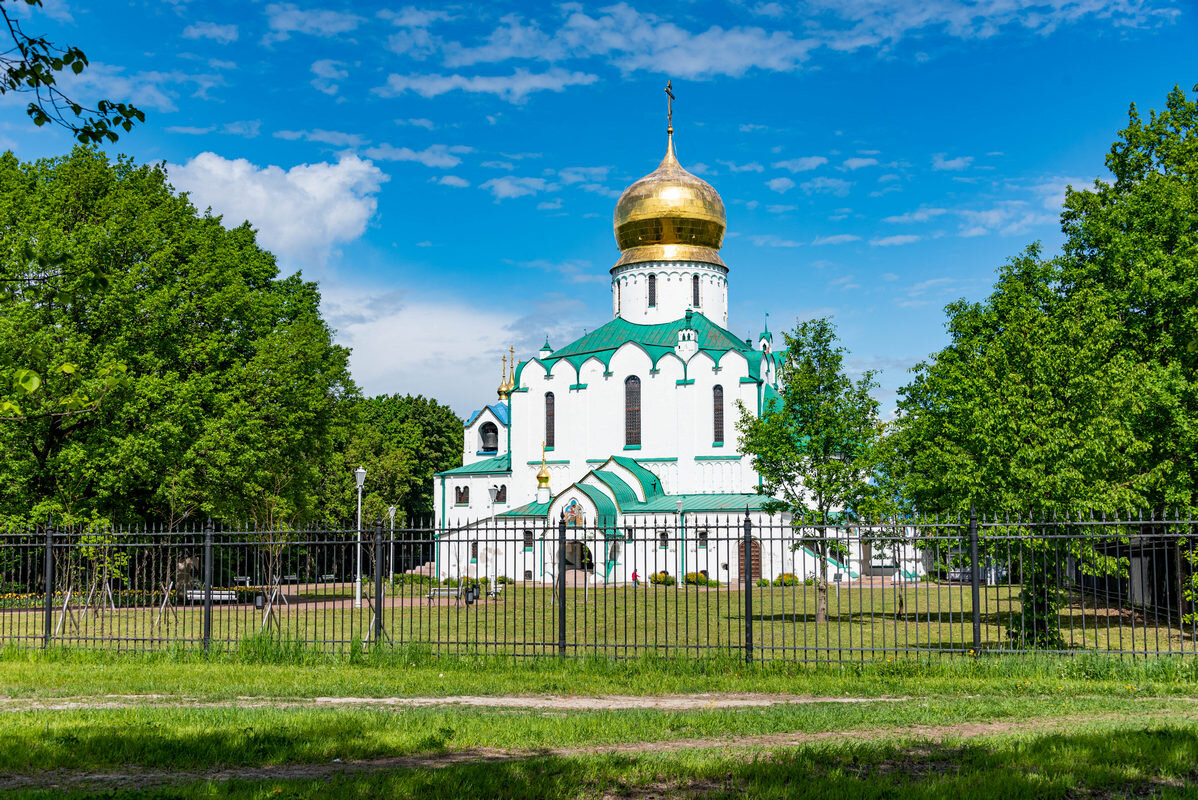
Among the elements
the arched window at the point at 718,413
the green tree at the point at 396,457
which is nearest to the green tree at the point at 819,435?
the green tree at the point at 396,457

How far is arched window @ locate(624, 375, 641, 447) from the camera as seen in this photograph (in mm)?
53531

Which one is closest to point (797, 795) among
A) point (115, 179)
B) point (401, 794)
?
point (401, 794)

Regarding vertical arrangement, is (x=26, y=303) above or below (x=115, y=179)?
below

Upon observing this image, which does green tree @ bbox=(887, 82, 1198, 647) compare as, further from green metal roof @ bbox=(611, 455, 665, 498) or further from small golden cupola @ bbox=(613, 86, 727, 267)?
small golden cupola @ bbox=(613, 86, 727, 267)

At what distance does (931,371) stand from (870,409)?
119 inches

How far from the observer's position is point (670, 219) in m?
56.5

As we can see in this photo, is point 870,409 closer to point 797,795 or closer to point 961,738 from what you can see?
point 961,738

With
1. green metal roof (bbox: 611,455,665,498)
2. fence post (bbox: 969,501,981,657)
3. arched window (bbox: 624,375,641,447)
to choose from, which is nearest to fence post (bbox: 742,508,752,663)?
fence post (bbox: 969,501,981,657)

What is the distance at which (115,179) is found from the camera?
29.3 meters

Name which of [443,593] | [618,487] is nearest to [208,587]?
[443,593]

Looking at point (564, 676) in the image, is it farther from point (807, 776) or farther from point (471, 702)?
point (807, 776)

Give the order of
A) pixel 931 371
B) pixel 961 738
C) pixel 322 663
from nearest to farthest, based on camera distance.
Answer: pixel 961 738 → pixel 322 663 → pixel 931 371

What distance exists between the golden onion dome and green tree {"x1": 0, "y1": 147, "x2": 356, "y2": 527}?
27.3 metres

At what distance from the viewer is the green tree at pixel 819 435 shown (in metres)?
24.6
